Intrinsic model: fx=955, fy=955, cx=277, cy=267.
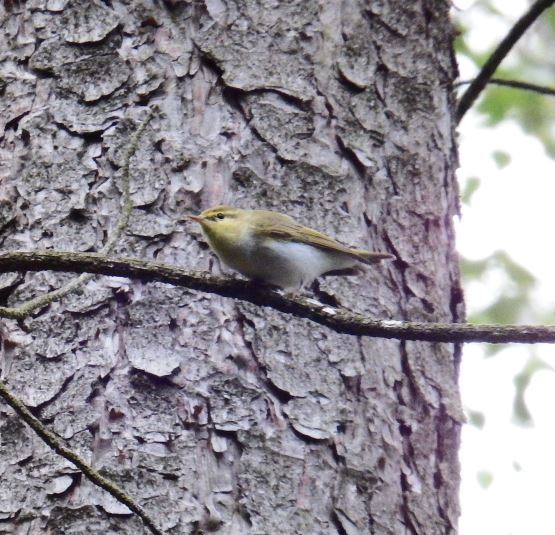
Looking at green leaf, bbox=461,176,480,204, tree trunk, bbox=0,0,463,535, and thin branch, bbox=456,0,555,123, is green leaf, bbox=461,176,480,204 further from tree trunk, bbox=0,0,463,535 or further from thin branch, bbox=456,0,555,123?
tree trunk, bbox=0,0,463,535

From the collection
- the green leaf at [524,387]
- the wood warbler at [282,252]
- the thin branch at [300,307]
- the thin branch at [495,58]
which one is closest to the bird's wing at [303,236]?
the wood warbler at [282,252]

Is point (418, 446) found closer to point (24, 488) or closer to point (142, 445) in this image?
point (142, 445)

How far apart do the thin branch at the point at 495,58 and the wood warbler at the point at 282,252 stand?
3.64ft

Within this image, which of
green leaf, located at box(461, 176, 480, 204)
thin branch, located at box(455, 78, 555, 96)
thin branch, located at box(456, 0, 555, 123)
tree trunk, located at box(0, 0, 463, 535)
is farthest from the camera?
green leaf, located at box(461, 176, 480, 204)

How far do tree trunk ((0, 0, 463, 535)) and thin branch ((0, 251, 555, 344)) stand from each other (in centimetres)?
62

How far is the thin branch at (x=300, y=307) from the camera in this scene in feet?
6.35

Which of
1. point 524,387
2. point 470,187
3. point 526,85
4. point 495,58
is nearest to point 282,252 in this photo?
point 495,58

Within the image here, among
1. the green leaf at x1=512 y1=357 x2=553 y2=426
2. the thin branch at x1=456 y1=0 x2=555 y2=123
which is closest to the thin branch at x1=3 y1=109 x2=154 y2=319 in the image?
the thin branch at x1=456 y1=0 x2=555 y2=123

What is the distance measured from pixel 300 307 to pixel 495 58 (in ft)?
6.77

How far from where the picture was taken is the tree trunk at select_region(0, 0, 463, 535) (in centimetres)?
259

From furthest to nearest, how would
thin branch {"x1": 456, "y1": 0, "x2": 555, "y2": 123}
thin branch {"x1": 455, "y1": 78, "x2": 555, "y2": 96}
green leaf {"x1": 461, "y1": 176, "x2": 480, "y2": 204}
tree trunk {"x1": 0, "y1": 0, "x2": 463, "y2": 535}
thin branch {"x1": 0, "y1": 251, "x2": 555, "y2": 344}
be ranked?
green leaf {"x1": 461, "y1": 176, "x2": 480, "y2": 204} → thin branch {"x1": 455, "y1": 78, "x2": 555, "y2": 96} → thin branch {"x1": 456, "y1": 0, "x2": 555, "y2": 123} → tree trunk {"x1": 0, "y1": 0, "x2": 463, "y2": 535} → thin branch {"x1": 0, "y1": 251, "x2": 555, "y2": 344}

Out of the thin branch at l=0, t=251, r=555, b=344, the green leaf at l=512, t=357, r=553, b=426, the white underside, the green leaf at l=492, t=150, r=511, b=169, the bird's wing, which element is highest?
the green leaf at l=492, t=150, r=511, b=169

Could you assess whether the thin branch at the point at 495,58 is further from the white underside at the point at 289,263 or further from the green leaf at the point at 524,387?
the green leaf at the point at 524,387

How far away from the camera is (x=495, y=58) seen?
3.79 meters
